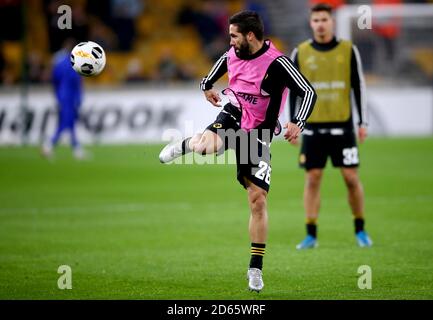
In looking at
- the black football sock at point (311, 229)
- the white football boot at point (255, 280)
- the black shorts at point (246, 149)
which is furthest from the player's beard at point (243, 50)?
the black football sock at point (311, 229)

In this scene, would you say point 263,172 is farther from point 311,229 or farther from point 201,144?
point 311,229

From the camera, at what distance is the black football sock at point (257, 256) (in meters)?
8.25

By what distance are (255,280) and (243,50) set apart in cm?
195

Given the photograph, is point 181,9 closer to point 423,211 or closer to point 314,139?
point 423,211

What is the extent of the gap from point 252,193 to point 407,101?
19.6 meters

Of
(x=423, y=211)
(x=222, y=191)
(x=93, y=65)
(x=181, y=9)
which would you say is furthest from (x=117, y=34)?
(x=93, y=65)

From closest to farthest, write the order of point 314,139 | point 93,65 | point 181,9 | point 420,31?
point 93,65 → point 314,139 → point 420,31 → point 181,9

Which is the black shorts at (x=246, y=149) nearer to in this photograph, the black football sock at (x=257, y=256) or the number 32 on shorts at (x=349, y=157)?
the black football sock at (x=257, y=256)

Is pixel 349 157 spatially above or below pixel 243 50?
above

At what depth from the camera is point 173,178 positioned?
18.9 metres

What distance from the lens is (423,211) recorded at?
1345cm

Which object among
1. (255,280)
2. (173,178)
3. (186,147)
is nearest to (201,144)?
(186,147)

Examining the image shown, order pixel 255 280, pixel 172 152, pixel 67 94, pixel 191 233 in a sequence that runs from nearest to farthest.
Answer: pixel 255 280 < pixel 172 152 < pixel 191 233 < pixel 67 94

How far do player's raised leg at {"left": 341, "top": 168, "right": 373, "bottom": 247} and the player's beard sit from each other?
289 cm
